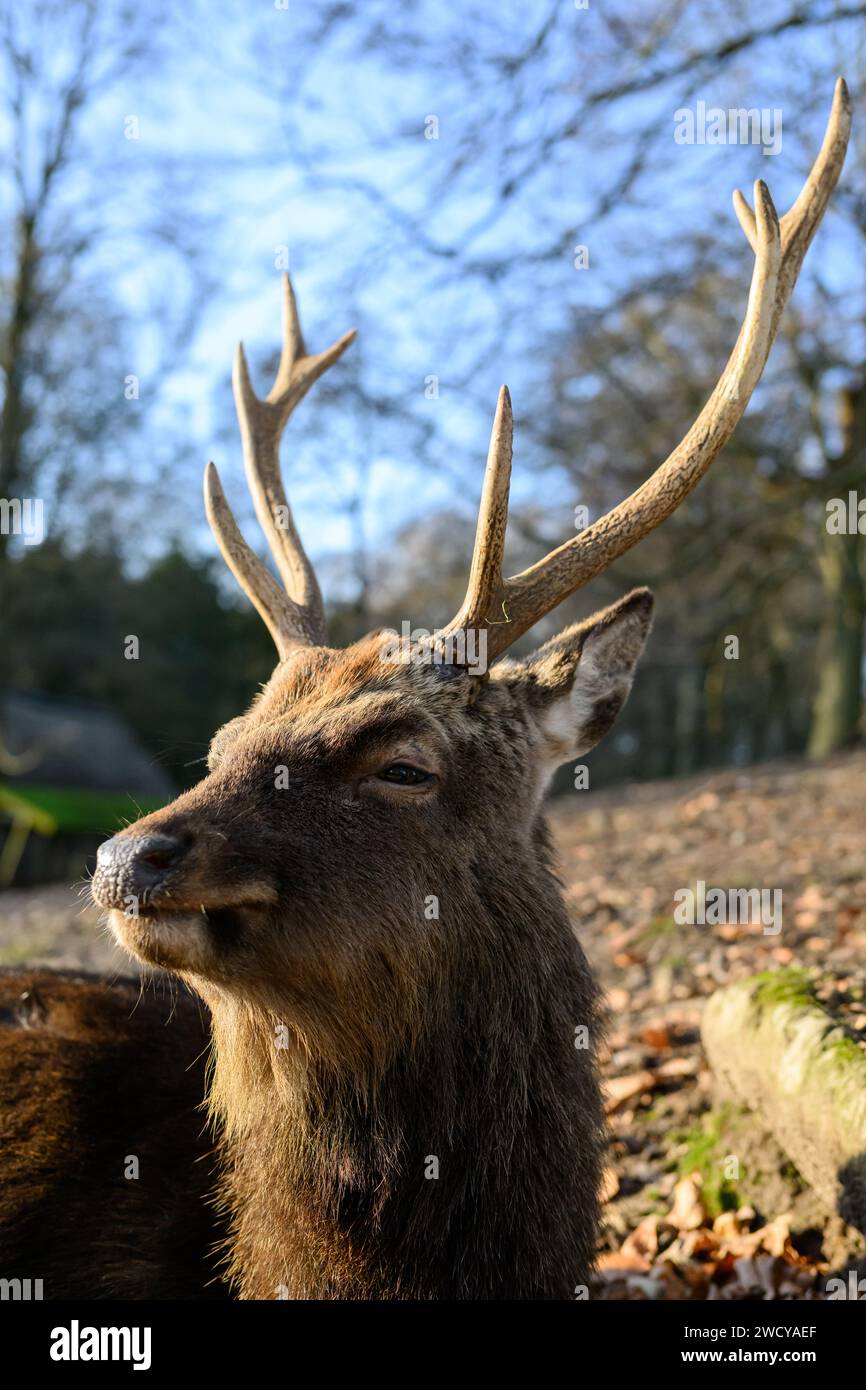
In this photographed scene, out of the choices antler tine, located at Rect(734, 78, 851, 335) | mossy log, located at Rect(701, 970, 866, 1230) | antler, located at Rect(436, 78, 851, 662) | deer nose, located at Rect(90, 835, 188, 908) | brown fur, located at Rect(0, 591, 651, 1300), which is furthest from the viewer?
antler tine, located at Rect(734, 78, 851, 335)

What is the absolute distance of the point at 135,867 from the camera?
8.55 ft

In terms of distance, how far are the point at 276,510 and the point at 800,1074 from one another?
9.22ft

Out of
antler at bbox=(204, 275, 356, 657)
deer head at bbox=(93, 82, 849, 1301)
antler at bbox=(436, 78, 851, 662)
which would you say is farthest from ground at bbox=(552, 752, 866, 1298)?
antler at bbox=(204, 275, 356, 657)

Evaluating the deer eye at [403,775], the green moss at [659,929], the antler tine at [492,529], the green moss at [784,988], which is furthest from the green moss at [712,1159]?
the antler tine at [492,529]

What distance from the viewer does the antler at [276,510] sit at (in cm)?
419

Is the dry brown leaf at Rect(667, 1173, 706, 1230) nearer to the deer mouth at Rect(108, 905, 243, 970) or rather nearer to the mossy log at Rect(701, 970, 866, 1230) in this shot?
the mossy log at Rect(701, 970, 866, 1230)

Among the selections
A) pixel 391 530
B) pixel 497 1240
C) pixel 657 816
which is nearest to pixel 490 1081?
pixel 497 1240

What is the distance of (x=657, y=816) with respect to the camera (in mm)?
11648

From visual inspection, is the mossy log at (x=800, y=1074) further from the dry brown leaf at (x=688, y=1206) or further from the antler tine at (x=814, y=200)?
the antler tine at (x=814, y=200)

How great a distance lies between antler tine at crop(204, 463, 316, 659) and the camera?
4.15m

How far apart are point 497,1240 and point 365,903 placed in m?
1.00

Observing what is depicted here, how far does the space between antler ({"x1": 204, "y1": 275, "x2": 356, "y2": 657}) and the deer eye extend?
1.01 m

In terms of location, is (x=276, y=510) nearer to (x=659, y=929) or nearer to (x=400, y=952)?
(x=400, y=952)
